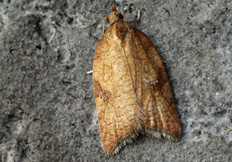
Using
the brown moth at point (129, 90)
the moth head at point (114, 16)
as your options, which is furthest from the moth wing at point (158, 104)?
the moth head at point (114, 16)

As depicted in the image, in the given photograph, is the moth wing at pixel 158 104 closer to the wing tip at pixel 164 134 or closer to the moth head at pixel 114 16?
the wing tip at pixel 164 134

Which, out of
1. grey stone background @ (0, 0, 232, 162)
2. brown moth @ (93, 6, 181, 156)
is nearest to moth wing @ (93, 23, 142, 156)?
brown moth @ (93, 6, 181, 156)

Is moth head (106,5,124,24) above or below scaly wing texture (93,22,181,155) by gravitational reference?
above

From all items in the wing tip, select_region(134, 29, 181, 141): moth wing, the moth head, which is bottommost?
the wing tip

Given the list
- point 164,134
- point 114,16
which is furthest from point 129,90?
point 114,16

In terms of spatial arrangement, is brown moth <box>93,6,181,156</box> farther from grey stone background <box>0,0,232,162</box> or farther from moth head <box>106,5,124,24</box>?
grey stone background <box>0,0,232,162</box>

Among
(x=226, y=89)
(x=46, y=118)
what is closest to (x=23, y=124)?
(x=46, y=118)

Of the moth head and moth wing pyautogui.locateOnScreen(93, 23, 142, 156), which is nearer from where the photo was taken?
moth wing pyautogui.locateOnScreen(93, 23, 142, 156)
